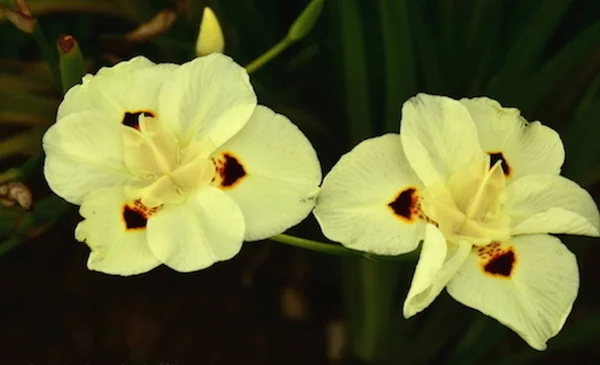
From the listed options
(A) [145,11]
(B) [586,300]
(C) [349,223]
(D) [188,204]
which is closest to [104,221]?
(D) [188,204]

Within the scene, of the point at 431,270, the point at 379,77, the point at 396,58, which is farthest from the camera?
the point at 379,77

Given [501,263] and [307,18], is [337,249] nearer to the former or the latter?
[501,263]

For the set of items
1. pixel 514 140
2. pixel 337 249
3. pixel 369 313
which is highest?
pixel 514 140

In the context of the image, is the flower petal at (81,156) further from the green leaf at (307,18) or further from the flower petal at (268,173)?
the green leaf at (307,18)

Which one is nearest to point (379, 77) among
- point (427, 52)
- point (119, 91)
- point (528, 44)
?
point (427, 52)

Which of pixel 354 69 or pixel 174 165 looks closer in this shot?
pixel 174 165

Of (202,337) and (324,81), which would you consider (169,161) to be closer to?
(324,81)

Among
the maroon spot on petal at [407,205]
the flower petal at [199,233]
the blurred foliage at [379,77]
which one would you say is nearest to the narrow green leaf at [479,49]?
the blurred foliage at [379,77]
